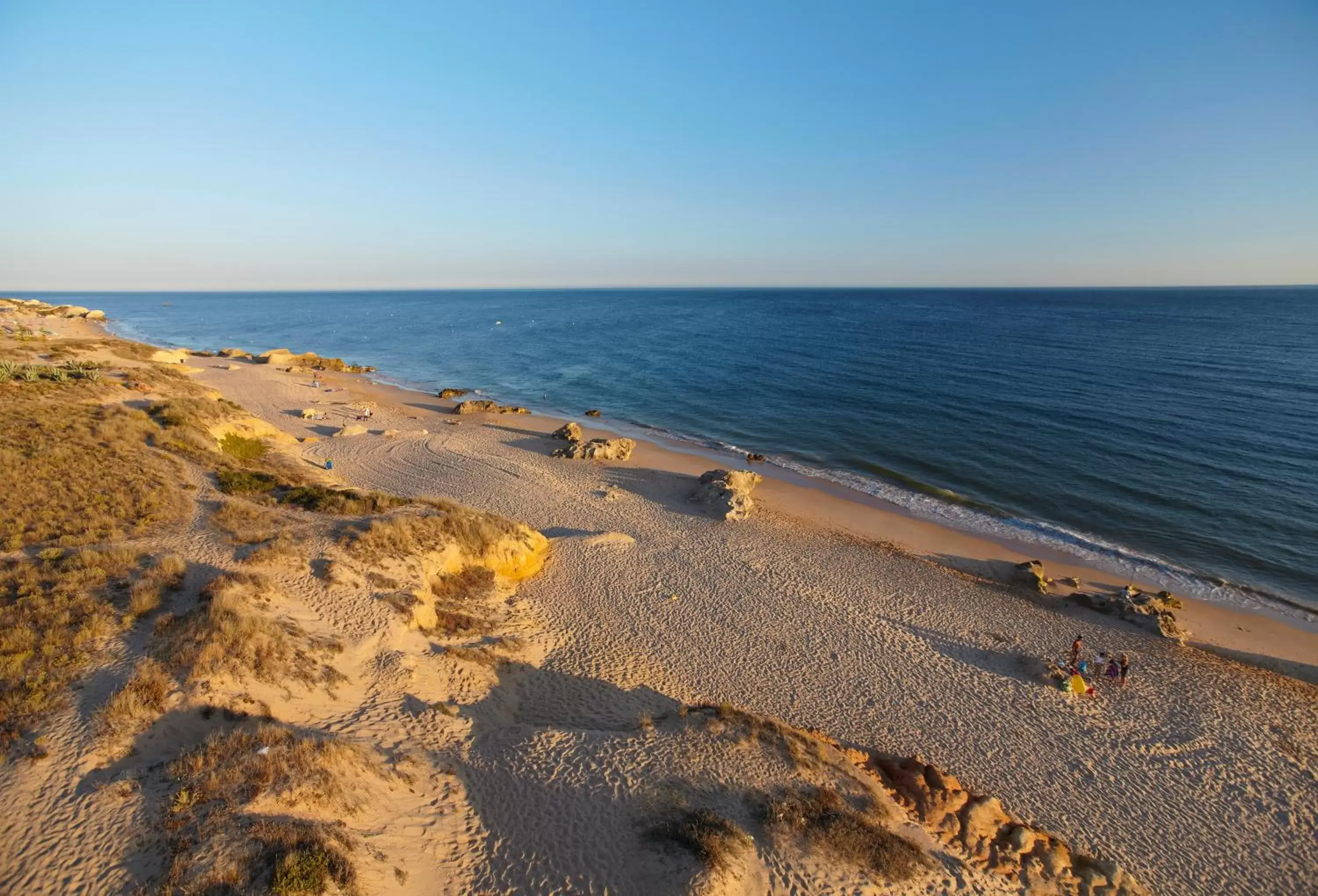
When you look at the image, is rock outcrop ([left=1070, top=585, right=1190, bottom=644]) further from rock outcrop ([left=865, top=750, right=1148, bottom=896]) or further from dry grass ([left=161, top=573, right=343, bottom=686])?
dry grass ([left=161, top=573, right=343, bottom=686])

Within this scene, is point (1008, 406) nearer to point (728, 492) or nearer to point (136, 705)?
point (728, 492)

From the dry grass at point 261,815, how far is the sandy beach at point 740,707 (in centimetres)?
55

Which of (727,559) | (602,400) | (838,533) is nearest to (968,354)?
(602,400)

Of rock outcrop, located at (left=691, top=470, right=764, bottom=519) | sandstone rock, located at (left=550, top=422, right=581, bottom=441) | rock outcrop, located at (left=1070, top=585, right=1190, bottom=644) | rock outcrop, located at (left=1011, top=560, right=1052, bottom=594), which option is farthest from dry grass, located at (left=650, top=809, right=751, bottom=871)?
sandstone rock, located at (left=550, top=422, right=581, bottom=441)

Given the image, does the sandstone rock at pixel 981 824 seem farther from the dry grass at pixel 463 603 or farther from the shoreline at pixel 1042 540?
the shoreline at pixel 1042 540

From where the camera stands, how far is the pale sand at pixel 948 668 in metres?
12.4

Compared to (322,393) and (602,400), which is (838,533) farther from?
(322,393)

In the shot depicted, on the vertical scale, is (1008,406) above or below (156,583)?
below

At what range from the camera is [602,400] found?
50.5 metres

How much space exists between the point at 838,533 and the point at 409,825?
20.5m

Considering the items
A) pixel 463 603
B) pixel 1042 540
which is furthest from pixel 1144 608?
pixel 463 603

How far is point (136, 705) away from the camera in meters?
9.46

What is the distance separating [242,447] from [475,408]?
19.3 meters

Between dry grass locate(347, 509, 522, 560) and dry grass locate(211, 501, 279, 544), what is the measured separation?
239 centimetres
